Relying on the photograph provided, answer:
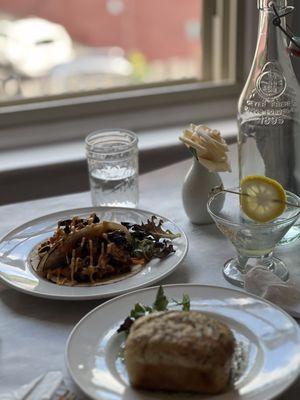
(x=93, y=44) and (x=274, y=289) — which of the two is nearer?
(x=274, y=289)

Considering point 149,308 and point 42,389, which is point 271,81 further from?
point 42,389

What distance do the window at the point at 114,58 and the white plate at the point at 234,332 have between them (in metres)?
1.12

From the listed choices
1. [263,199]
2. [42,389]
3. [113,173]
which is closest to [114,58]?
[113,173]

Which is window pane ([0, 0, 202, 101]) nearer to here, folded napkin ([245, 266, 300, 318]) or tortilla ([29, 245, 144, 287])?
tortilla ([29, 245, 144, 287])

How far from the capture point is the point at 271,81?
3.64 feet

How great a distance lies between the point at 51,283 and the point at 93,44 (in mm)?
1163

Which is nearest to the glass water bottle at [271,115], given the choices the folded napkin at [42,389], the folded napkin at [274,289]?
the folded napkin at [274,289]

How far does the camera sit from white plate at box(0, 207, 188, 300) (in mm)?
935

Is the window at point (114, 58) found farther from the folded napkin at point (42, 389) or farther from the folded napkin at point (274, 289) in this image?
the folded napkin at point (42, 389)

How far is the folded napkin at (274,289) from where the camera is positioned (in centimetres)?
89

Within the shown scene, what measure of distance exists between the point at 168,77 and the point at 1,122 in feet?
1.67

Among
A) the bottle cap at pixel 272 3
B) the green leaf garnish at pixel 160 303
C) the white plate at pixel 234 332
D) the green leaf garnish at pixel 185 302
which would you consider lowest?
the white plate at pixel 234 332

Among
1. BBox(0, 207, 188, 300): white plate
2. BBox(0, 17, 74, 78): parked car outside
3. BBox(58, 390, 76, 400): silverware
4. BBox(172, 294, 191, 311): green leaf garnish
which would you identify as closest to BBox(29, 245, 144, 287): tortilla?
BBox(0, 207, 188, 300): white plate

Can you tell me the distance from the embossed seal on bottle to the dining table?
0.76ft
